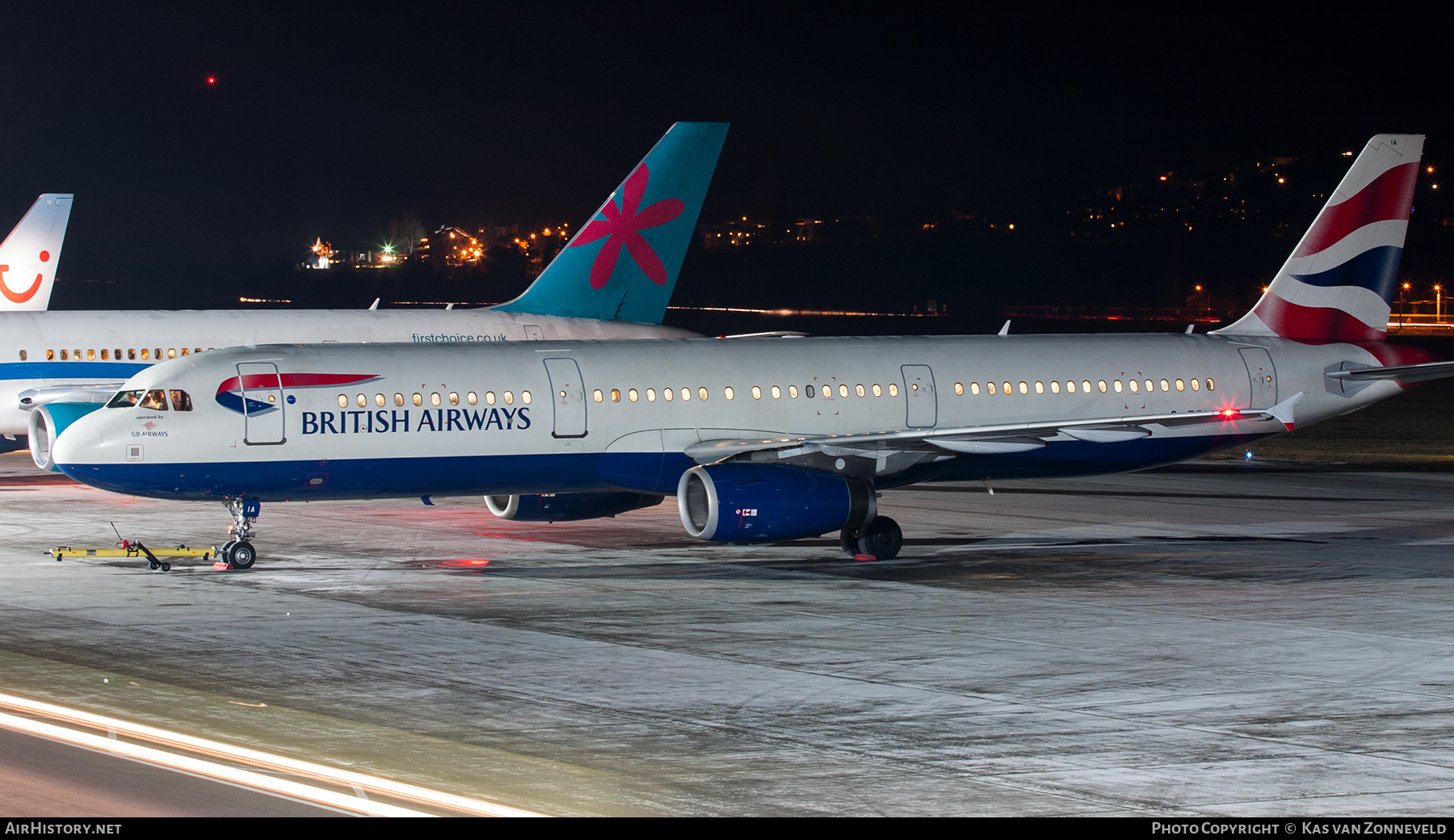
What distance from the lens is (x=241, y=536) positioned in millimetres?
27750

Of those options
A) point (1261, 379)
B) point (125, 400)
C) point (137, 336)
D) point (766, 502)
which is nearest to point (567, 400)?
point (766, 502)

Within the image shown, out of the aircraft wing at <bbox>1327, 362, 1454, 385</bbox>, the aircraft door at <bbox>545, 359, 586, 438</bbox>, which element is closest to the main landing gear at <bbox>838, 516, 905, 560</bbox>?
the aircraft door at <bbox>545, 359, 586, 438</bbox>

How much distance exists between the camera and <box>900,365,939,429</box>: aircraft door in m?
31.3

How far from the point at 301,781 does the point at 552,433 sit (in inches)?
605

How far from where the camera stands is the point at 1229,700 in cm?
1722

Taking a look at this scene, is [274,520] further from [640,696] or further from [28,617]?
[640,696]

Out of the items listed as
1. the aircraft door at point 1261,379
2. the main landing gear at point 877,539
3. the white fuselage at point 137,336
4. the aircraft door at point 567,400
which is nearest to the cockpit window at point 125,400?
the aircraft door at point 567,400

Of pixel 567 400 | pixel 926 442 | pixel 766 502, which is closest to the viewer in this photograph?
pixel 766 502

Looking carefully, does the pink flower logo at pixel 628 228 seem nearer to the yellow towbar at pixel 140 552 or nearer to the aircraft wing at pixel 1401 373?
the yellow towbar at pixel 140 552

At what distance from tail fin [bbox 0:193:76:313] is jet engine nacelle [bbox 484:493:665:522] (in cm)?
2865

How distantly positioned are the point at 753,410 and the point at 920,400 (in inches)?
130

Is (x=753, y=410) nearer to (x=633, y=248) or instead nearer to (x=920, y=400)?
(x=920, y=400)

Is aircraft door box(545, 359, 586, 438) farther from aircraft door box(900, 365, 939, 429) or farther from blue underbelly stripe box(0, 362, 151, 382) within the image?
blue underbelly stripe box(0, 362, 151, 382)
